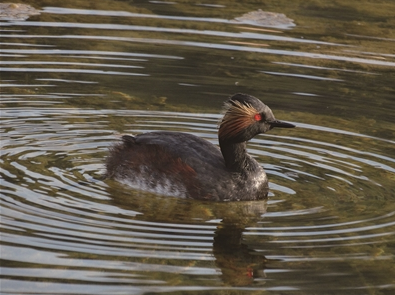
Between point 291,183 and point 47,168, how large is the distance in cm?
275

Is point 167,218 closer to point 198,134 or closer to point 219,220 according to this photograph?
point 219,220

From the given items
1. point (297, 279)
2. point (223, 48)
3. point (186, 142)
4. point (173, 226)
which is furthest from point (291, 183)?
point (223, 48)

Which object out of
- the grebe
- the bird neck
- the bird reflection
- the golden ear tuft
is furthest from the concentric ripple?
the golden ear tuft

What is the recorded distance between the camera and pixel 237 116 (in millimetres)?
9375

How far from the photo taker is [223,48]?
49.4 feet

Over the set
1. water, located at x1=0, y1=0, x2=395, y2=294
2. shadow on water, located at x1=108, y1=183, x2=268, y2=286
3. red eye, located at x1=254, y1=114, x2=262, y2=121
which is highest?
red eye, located at x1=254, y1=114, x2=262, y2=121

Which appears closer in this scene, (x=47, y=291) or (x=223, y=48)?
(x=47, y=291)

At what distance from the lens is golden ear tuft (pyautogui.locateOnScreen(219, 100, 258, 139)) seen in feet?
30.7

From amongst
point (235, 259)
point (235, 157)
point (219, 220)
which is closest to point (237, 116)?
point (235, 157)

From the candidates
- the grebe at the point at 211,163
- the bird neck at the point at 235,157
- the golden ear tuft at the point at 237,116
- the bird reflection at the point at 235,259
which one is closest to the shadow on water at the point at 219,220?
the bird reflection at the point at 235,259

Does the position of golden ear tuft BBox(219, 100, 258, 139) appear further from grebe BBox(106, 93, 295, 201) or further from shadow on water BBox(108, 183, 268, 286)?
shadow on water BBox(108, 183, 268, 286)

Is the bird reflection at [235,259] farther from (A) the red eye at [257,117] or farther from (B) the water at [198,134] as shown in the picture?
→ (A) the red eye at [257,117]

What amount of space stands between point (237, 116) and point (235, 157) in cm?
48

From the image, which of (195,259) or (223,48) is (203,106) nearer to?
(223,48)
